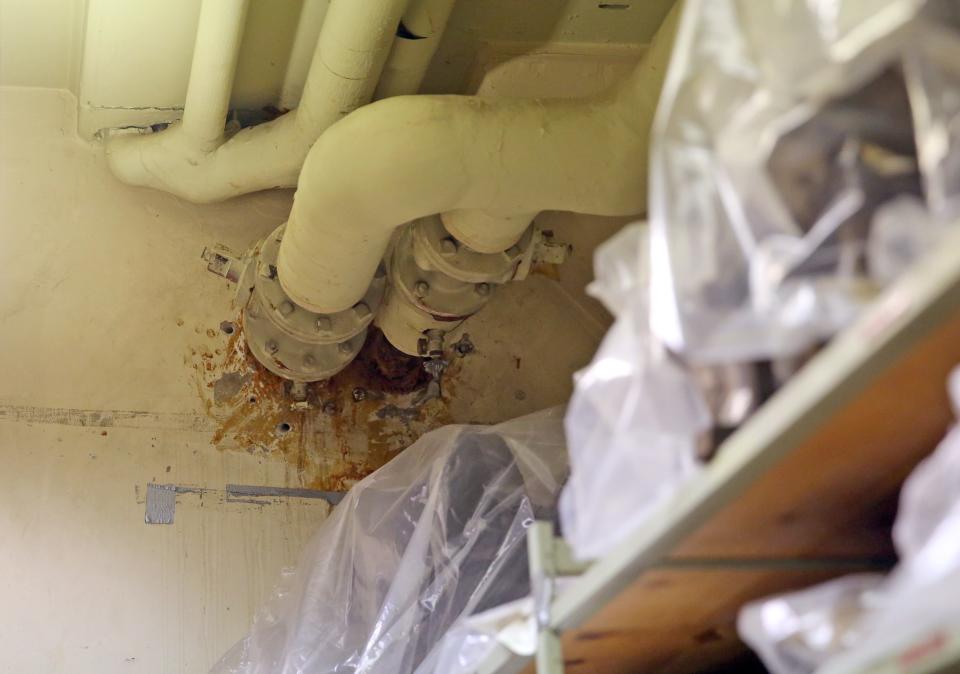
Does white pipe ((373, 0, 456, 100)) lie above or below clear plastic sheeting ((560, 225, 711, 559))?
below

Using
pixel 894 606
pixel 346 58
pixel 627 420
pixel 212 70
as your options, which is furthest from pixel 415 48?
pixel 894 606

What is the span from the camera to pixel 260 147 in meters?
1.65

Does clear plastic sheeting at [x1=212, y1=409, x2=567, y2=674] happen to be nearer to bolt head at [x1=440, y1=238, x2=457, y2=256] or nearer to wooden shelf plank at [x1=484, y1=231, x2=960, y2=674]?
bolt head at [x1=440, y1=238, x2=457, y2=256]

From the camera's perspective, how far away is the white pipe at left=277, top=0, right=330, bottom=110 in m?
1.53

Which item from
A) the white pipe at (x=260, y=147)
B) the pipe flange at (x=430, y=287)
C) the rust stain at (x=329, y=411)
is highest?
the white pipe at (x=260, y=147)

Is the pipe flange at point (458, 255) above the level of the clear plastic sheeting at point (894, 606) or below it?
below

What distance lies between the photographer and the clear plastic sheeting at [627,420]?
1.92ft

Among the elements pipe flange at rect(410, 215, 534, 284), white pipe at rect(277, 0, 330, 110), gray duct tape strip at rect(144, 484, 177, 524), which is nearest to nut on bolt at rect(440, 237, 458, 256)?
pipe flange at rect(410, 215, 534, 284)

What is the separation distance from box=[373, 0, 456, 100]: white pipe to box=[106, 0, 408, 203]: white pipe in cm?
6

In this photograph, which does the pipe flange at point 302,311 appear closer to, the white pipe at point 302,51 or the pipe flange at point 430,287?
the pipe flange at point 430,287

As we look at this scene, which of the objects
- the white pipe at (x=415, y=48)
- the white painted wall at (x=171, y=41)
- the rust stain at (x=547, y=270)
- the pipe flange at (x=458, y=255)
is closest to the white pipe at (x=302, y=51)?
the white painted wall at (x=171, y=41)

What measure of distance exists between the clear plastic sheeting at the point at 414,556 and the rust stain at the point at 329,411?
0.29 meters

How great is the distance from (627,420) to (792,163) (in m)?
0.17

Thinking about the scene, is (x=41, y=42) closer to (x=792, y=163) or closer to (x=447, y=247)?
(x=447, y=247)
